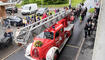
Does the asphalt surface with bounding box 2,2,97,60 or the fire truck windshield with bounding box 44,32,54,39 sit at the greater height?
the fire truck windshield with bounding box 44,32,54,39

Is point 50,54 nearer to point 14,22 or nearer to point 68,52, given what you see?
point 68,52

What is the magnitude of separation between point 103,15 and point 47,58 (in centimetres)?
496

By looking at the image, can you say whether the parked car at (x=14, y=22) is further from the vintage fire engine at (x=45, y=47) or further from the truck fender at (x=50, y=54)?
the truck fender at (x=50, y=54)

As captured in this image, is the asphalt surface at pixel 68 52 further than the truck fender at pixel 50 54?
Yes

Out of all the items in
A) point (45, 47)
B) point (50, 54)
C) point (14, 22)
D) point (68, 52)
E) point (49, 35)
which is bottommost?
point (68, 52)

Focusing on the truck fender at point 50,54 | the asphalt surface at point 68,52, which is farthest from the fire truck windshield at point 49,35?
the asphalt surface at point 68,52

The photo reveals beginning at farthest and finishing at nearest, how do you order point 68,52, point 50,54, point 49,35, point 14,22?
point 14,22
point 68,52
point 49,35
point 50,54

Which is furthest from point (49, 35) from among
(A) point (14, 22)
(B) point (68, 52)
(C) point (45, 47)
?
(A) point (14, 22)

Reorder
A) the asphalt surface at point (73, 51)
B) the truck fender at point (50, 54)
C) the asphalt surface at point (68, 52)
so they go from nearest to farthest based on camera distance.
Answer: the truck fender at point (50, 54) → the asphalt surface at point (73, 51) → the asphalt surface at point (68, 52)

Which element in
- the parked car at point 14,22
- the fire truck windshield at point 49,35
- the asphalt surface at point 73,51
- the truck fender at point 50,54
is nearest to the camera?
the truck fender at point 50,54

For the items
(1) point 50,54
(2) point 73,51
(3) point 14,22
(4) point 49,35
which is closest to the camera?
(1) point 50,54

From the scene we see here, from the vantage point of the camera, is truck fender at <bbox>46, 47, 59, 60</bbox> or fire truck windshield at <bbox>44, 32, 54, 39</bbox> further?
fire truck windshield at <bbox>44, 32, 54, 39</bbox>

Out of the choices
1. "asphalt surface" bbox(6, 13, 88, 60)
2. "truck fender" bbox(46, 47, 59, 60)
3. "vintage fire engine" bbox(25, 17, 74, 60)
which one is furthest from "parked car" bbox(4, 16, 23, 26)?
"truck fender" bbox(46, 47, 59, 60)

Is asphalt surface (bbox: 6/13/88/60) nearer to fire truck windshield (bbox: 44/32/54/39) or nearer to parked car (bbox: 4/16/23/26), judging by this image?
fire truck windshield (bbox: 44/32/54/39)
